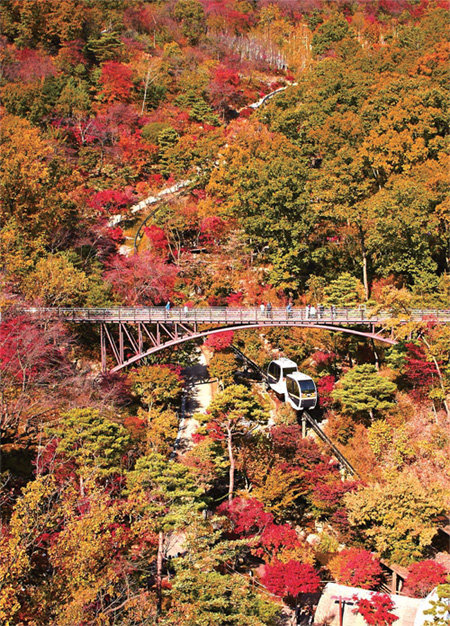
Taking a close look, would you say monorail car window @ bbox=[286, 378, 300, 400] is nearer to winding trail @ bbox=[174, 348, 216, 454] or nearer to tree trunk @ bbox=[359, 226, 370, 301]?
winding trail @ bbox=[174, 348, 216, 454]

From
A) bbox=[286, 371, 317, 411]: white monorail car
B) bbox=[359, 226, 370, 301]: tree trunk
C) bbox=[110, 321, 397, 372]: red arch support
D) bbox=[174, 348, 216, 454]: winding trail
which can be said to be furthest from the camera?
bbox=[359, 226, 370, 301]: tree trunk

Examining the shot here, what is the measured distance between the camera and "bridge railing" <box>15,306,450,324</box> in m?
25.8

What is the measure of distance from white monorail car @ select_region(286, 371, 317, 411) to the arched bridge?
2.42 metres

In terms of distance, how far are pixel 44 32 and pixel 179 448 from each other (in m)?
46.2

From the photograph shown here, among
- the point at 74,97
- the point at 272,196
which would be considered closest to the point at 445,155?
the point at 272,196

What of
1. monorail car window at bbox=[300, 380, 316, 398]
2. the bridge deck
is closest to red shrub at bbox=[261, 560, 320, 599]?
monorail car window at bbox=[300, 380, 316, 398]

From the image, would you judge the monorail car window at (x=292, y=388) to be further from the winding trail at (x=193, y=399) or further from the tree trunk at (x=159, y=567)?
the tree trunk at (x=159, y=567)

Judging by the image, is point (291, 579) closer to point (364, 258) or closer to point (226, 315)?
point (226, 315)

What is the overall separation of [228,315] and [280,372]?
366cm

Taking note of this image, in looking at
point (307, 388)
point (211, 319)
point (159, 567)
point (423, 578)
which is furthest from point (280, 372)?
point (159, 567)

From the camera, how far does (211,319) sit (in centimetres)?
2620

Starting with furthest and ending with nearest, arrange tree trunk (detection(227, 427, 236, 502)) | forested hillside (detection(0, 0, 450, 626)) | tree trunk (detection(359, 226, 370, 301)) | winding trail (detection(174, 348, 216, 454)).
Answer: tree trunk (detection(359, 226, 370, 301)) < winding trail (detection(174, 348, 216, 454)) < tree trunk (detection(227, 427, 236, 502)) < forested hillside (detection(0, 0, 450, 626))

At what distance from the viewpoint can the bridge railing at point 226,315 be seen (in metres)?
25.8

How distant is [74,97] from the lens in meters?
48.0
